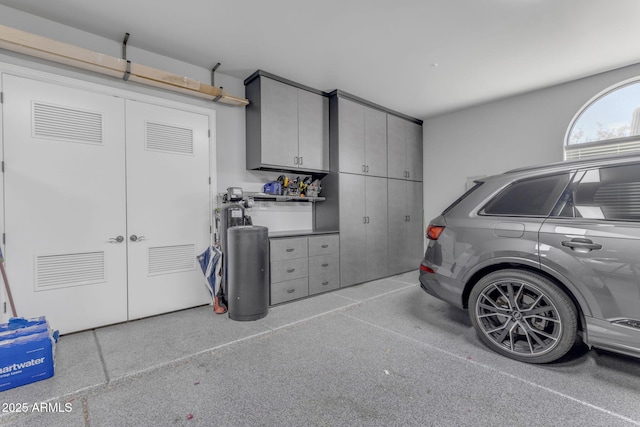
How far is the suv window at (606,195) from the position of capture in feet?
5.91

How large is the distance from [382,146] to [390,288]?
89.1 inches

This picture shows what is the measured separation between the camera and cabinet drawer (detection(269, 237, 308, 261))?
11.1 feet

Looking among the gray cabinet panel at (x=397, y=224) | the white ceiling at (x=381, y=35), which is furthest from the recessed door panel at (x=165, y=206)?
the gray cabinet panel at (x=397, y=224)

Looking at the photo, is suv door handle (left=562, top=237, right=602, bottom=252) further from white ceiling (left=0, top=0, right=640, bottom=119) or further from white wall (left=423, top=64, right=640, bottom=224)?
white wall (left=423, top=64, right=640, bottom=224)

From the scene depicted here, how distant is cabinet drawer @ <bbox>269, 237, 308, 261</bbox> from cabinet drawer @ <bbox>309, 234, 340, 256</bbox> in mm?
114

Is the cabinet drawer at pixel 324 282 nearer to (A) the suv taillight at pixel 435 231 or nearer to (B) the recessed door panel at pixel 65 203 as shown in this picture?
(A) the suv taillight at pixel 435 231

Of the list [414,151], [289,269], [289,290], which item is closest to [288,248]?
[289,269]

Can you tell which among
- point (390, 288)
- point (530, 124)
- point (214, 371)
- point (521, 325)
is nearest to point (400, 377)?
point (521, 325)

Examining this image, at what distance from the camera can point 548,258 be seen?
197cm

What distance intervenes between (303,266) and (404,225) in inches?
87.9

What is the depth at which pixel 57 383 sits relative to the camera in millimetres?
1891

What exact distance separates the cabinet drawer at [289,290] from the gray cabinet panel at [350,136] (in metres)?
1.69

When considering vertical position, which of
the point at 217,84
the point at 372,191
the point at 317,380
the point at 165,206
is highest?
the point at 217,84

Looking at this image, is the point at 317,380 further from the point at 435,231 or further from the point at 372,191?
the point at 372,191
